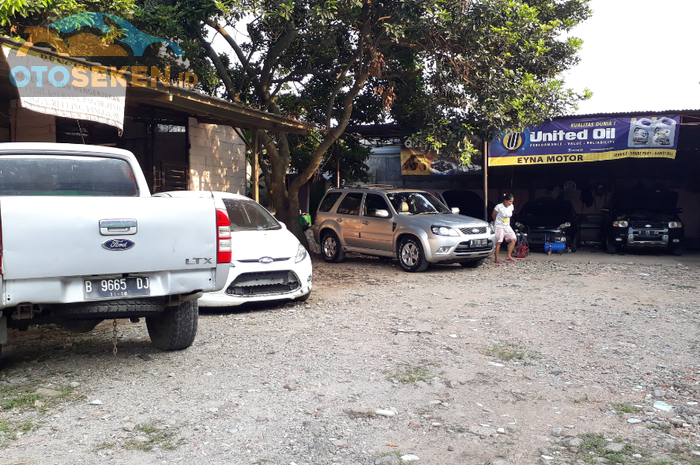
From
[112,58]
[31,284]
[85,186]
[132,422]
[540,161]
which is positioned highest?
[112,58]

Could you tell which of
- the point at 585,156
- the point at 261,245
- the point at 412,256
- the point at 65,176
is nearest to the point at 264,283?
the point at 261,245

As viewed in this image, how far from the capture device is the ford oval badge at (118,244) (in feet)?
14.3

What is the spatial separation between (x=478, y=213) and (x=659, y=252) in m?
5.99

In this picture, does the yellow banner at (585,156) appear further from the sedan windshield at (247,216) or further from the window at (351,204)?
the sedan windshield at (247,216)

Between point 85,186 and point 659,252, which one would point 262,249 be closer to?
point 85,186

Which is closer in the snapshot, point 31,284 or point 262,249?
point 31,284

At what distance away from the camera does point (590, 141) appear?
1620 cm

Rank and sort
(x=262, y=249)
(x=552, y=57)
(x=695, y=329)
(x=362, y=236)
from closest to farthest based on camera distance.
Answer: (x=695, y=329) → (x=262, y=249) → (x=362, y=236) → (x=552, y=57)

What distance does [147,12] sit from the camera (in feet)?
37.4

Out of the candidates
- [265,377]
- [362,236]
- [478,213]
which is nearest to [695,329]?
[265,377]

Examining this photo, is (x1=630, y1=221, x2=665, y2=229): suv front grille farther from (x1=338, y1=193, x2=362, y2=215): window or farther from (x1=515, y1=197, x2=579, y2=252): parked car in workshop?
(x1=338, y1=193, x2=362, y2=215): window

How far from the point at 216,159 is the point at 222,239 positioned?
10049 mm

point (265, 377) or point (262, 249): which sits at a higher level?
point (262, 249)

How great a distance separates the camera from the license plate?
4.41 meters
